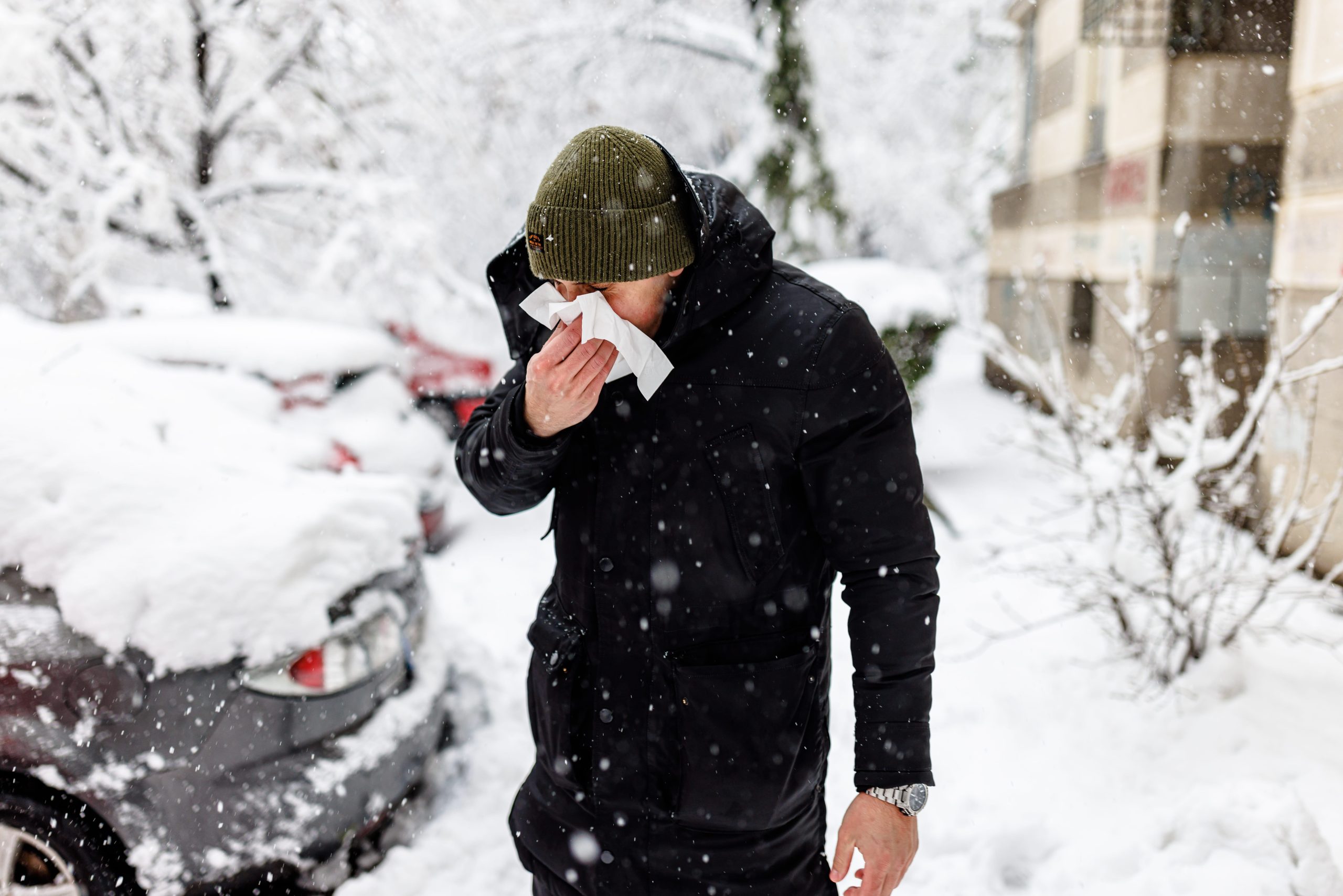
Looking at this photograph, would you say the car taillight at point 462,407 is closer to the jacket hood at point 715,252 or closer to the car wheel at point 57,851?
the car wheel at point 57,851

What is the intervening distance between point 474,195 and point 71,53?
4630mm

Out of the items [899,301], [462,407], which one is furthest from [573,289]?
[462,407]

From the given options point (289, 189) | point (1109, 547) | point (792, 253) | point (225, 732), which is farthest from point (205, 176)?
point (1109, 547)

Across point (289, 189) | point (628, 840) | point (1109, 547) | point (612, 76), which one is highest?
point (612, 76)

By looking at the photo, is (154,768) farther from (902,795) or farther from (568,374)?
(902,795)

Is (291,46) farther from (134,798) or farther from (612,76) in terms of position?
(134,798)

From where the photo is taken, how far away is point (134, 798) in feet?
7.79

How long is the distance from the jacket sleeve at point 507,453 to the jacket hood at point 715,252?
0.86ft

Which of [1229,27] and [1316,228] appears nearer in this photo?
[1316,228]

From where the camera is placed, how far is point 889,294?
5.88 m

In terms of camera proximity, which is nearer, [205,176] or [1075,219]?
[205,176]

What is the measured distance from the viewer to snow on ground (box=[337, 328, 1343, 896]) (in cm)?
275

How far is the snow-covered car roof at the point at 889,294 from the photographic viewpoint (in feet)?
19.0

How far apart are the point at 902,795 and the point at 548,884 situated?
0.73 m
